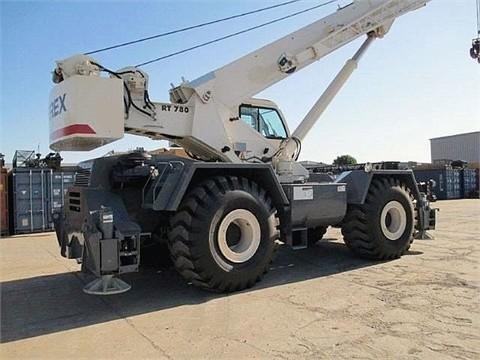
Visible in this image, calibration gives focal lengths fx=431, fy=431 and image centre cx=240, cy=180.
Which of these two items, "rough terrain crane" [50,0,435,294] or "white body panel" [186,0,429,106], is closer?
"rough terrain crane" [50,0,435,294]

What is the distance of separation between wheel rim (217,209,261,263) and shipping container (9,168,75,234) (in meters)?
9.30

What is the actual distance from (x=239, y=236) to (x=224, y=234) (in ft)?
1.63

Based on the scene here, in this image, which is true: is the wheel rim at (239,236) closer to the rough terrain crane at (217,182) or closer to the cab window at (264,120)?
the rough terrain crane at (217,182)

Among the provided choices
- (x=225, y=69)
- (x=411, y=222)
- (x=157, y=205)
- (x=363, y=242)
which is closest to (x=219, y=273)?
(x=157, y=205)

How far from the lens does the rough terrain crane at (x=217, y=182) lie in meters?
5.72

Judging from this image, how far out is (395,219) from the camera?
8.60m

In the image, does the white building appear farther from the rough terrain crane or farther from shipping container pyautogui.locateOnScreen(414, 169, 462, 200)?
the rough terrain crane

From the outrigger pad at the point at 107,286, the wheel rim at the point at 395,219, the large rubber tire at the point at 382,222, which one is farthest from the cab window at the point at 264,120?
the outrigger pad at the point at 107,286

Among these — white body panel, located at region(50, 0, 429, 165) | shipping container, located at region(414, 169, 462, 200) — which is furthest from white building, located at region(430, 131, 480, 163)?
white body panel, located at region(50, 0, 429, 165)

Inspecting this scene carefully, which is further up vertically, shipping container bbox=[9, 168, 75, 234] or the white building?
the white building

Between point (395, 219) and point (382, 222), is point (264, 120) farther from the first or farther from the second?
point (395, 219)

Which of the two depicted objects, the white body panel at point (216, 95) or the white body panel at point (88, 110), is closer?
the white body panel at point (88, 110)

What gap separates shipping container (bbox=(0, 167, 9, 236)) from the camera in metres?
13.9

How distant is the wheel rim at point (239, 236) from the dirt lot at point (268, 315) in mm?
564
